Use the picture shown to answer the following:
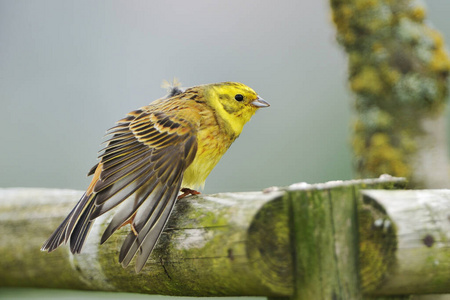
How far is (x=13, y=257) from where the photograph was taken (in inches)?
124

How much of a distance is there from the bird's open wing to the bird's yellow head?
15.7 inches

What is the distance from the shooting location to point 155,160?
2.58 metres

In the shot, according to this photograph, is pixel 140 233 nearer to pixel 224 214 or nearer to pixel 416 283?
pixel 224 214

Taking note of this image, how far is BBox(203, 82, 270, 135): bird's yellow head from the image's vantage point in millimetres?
3156

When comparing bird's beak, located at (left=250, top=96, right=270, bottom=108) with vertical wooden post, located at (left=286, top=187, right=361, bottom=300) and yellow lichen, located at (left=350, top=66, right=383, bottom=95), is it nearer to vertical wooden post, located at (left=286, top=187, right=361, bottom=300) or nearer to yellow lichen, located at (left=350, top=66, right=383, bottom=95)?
yellow lichen, located at (left=350, top=66, right=383, bottom=95)

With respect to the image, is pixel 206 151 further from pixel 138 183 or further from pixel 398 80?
pixel 398 80

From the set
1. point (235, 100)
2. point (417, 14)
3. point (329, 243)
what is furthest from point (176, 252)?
point (417, 14)

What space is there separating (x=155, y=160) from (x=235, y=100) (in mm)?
795

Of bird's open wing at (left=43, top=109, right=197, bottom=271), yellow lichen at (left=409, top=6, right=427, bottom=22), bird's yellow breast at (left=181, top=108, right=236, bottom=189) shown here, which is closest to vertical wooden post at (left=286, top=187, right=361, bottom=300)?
bird's open wing at (left=43, top=109, right=197, bottom=271)

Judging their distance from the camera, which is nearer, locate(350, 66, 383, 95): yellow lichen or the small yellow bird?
the small yellow bird

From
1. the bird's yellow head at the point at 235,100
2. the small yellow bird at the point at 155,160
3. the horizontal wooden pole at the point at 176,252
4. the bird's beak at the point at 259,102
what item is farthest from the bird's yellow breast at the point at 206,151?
the horizontal wooden pole at the point at 176,252

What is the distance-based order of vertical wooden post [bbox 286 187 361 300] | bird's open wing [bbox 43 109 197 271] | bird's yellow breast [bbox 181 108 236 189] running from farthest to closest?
bird's yellow breast [bbox 181 108 236 189] → bird's open wing [bbox 43 109 197 271] → vertical wooden post [bbox 286 187 361 300]

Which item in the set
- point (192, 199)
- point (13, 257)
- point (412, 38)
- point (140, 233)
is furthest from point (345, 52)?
point (13, 257)

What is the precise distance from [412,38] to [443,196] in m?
1.82
